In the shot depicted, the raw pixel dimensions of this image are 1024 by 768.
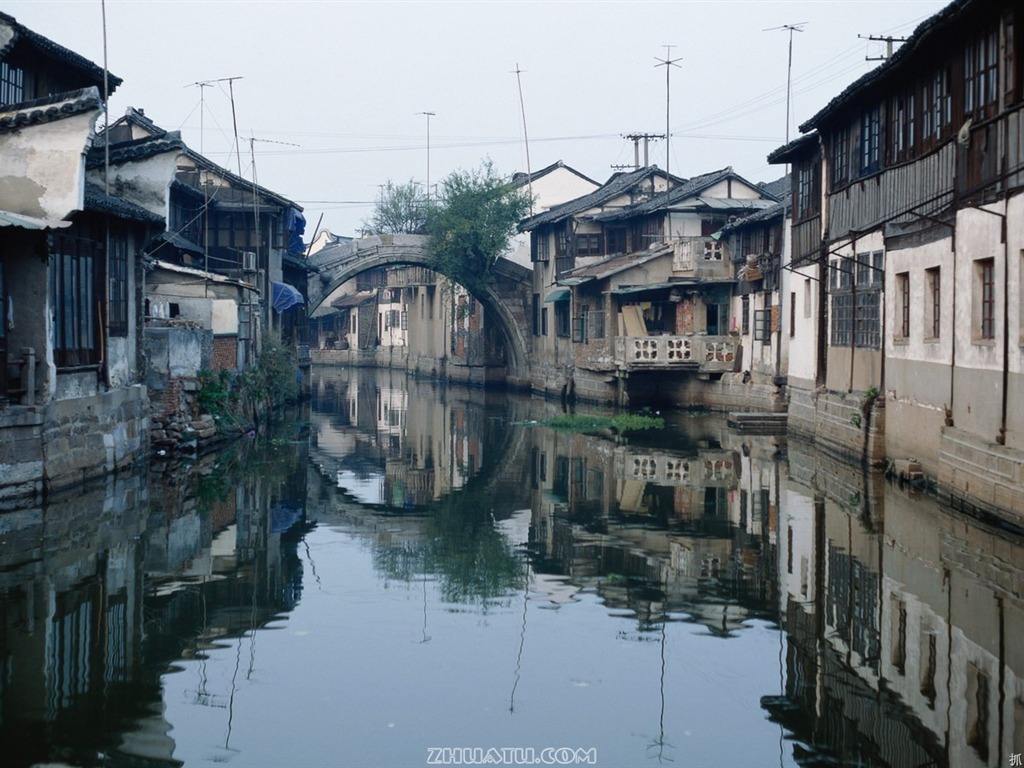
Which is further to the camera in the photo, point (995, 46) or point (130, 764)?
point (995, 46)

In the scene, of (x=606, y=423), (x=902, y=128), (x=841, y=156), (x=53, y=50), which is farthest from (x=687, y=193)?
(x=53, y=50)

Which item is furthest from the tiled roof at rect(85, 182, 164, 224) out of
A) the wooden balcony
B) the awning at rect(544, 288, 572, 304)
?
the awning at rect(544, 288, 572, 304)

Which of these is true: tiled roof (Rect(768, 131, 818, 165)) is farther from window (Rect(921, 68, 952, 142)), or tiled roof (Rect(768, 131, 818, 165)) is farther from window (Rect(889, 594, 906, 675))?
window (Rect(889, 594, 906, 675))

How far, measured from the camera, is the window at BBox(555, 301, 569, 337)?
47.0 metres

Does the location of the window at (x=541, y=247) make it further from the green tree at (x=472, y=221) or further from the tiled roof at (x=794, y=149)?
the tiled roof at (x=794, y=149)

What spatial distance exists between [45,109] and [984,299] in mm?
12986

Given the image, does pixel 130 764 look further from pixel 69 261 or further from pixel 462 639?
pixel 69 261

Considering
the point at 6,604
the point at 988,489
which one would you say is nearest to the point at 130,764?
the point at 6,604

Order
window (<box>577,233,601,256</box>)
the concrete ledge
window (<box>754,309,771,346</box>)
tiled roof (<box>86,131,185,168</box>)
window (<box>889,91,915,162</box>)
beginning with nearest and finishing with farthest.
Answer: the concrete ledge, window (<box>889,91,915,162</box>), tiled roof (<box>86,131,185,168</box>), window (<box>754,309,771,346</box>), window (<box>577,233,601,256</box>)

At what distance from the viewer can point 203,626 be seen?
35.6 feet

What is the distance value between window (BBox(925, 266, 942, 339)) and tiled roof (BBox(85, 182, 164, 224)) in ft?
42.0

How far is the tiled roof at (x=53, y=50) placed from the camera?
21.2m

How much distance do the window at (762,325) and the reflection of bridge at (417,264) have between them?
60.1ft

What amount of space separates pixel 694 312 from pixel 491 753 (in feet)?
105
